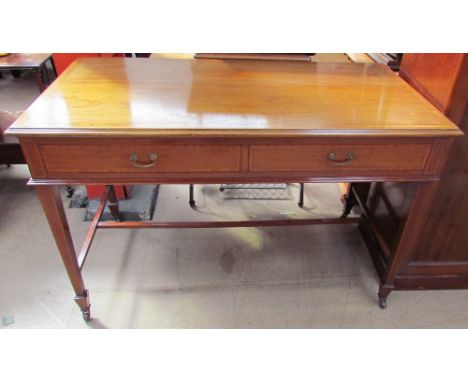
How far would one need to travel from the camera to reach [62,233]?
1303mm

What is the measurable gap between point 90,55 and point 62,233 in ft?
3.17

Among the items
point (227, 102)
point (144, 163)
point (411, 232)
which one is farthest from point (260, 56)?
point (411, 232)

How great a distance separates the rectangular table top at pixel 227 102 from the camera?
1068mm

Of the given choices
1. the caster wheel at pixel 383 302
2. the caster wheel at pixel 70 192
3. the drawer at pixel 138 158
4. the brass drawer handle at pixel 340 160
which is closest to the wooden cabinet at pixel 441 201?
the caster wheel at pixel 383 302

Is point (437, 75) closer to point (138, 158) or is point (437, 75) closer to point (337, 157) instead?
point (337, 157)

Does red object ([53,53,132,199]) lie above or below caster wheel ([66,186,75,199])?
above

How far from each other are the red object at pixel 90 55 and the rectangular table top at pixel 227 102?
0.26 m

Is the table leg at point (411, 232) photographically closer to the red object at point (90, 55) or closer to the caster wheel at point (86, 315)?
the caster wheel at point (86, 315)

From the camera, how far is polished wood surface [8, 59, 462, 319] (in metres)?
1.07

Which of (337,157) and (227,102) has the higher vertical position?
(227,102)

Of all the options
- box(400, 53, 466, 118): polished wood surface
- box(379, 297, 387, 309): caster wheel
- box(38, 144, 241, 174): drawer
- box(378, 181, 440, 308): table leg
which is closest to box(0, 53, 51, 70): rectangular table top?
box(38, 144, 241, 174): drawer

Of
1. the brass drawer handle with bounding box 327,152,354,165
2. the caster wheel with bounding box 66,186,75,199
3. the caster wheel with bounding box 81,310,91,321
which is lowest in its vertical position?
the caster wheel with bounding box 81,310,91,321

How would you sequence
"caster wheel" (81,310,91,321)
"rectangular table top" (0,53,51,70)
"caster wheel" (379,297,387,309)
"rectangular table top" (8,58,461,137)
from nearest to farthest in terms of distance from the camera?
1. "rectangular table top" (8,58,461,137)
2. "caster wheel" (81,310,91,321)
3. "caster wheel" (379,297,387,309)
4. "rectangular table top" (0,53,51,70)

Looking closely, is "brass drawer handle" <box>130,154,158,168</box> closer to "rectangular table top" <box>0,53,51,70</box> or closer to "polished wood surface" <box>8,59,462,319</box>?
"polished wood surface" <box>8,59,462,319</box>
